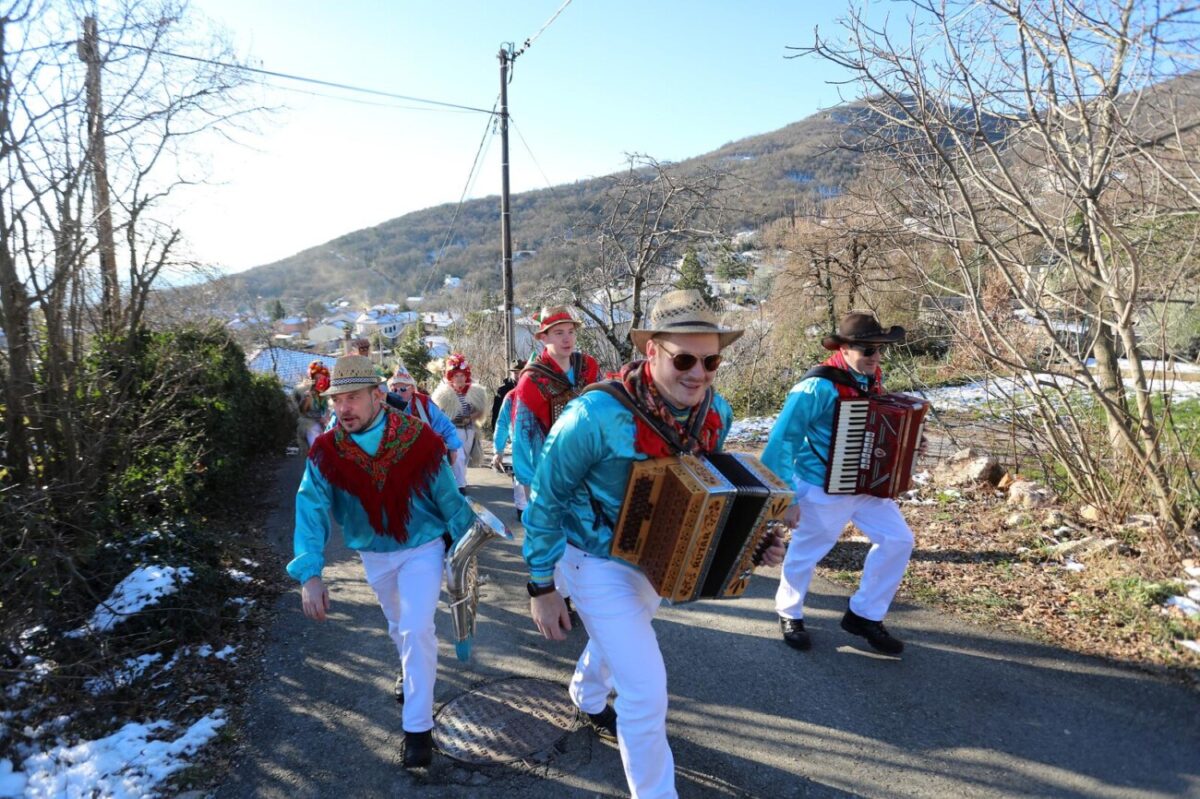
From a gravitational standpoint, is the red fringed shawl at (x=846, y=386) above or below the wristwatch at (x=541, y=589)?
above

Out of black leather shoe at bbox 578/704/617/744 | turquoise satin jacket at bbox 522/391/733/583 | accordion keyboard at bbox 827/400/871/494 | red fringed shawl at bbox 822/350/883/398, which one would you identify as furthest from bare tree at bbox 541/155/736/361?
turquoise satin jacket at bbox 522/391/733/583

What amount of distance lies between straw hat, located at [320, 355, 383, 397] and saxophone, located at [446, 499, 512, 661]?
0.84m

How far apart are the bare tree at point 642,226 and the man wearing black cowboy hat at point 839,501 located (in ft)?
22.5

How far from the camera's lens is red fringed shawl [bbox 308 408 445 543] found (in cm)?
336

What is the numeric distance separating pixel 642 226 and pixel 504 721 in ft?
28.0

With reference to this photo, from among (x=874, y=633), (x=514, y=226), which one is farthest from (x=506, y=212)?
(x=514, y=226)

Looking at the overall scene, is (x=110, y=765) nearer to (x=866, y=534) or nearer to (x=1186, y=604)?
(x=866, y=534)

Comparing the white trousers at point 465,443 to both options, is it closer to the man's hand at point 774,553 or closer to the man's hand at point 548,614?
the man's hand at point 548,614

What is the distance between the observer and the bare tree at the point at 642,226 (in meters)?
10.7

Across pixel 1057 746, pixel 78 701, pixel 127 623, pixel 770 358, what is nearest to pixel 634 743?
pixel 1057 746

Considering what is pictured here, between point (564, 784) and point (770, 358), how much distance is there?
15.4 m

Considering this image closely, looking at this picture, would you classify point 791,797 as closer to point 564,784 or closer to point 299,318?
point 564,784

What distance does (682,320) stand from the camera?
2.65 metres

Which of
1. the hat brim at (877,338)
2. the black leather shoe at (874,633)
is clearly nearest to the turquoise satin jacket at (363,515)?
the hat brim at (877,338)
